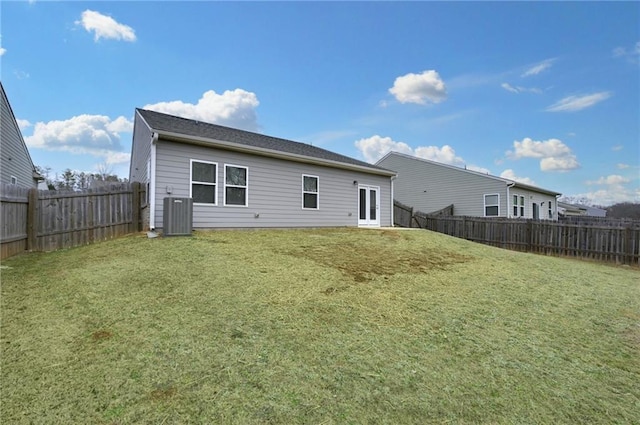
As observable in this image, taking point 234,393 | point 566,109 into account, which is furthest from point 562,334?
point 566,109

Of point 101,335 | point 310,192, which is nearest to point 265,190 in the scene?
point 310,192

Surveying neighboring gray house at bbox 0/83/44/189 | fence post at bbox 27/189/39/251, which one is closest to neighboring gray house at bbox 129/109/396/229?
fence post at bbox 27/189/39/251

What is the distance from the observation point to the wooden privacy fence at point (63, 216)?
668 centimetres

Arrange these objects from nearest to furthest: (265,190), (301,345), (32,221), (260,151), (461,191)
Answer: (301,345)
(32,221)
(260,151)
(265,190)
(461,191)

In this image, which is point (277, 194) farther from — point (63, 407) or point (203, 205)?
point (63, 407)

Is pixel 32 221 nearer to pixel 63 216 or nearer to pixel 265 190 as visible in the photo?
pixel 63 216

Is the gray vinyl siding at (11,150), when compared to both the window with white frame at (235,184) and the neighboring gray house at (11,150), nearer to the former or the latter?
the neighboring gray house at (11,150)

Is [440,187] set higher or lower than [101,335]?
higher

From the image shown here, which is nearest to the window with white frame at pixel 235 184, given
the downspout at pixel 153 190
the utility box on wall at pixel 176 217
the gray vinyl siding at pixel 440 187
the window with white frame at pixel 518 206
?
the utility box on wall at pixel 176 217

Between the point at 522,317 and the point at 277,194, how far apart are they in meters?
8.46

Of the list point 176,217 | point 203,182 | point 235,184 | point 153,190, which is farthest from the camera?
point 235,184

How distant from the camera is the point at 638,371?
3.08 meters

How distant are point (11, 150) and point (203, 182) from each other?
32.7ft

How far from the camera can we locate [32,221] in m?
7.26
